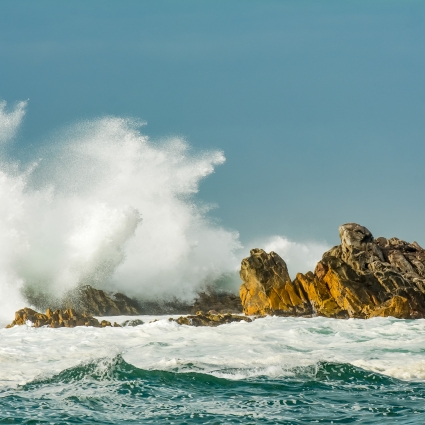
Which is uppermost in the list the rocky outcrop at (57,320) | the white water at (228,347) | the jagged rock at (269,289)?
the jagged rock at (269,289)

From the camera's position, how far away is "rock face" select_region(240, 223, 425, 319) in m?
A: 31.8

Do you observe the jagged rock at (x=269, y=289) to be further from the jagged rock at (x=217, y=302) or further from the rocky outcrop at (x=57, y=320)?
the rocky outcrop at (x=57, y=320)

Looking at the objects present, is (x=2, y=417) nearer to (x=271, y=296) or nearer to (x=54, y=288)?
(x=271, y=296)

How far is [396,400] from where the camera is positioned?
12164 millimetres

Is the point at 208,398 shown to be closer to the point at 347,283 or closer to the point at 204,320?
the point at 204,320

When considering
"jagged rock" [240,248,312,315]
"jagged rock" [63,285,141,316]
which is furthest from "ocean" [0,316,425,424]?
"jagged rock" [63,285,141,316]

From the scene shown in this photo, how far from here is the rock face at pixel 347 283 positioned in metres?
31.8

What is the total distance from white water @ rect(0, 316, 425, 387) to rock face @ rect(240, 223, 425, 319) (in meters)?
4.17

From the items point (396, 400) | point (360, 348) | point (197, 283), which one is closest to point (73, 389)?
point (396, 400)

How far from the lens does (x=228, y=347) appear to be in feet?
62.9

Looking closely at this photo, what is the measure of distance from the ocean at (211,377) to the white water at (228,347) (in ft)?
0.12

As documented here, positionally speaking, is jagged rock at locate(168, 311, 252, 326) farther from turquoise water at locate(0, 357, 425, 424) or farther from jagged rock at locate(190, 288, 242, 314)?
turquoise water at locate(0, 357, 425, 424)

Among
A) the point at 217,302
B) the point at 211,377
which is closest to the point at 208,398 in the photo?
the point at 211,377

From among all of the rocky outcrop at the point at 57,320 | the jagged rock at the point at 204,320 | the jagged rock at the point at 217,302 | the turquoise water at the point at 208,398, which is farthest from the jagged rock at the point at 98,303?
the turquoise water at the point at 208,398
